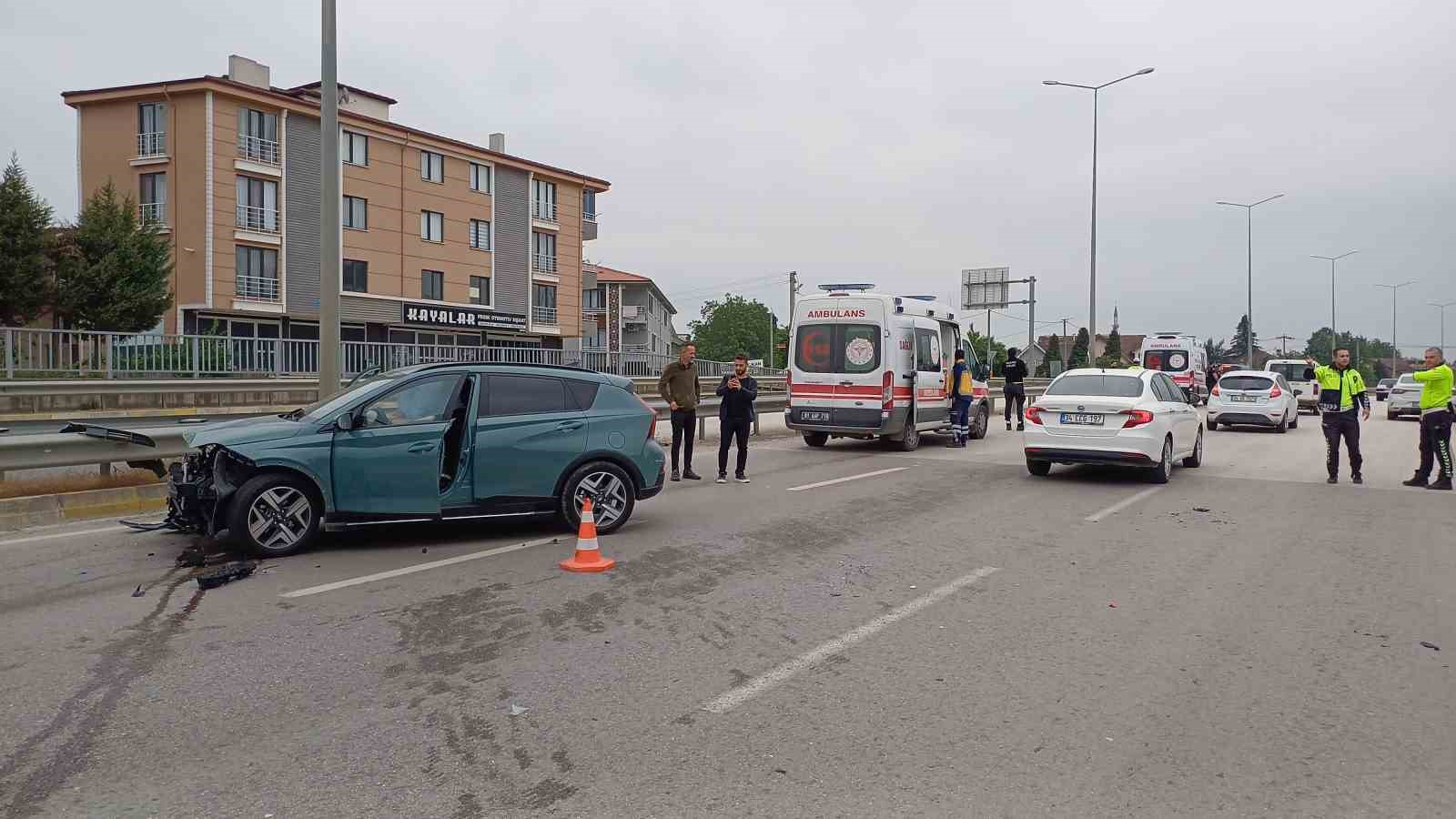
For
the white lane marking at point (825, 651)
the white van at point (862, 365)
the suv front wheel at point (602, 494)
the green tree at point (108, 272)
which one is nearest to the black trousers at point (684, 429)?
the white van at point (862, 365)

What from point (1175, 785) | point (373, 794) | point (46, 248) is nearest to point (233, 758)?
point (373, 794)

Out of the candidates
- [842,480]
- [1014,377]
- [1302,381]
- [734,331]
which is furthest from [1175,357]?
[734,331]

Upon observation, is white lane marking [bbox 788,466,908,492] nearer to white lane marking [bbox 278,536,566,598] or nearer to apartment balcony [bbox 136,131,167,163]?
white lane marking [bbox 278,536,566,598]

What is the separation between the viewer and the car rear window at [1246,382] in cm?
2381

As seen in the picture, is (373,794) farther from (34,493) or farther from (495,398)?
(34,493)

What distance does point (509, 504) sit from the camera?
27.1ft

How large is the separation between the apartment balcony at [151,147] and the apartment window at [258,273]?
4.52 m

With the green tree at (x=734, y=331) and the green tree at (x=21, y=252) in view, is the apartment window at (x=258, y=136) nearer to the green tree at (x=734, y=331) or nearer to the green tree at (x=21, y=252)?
the green tree at (x=21, y=252)

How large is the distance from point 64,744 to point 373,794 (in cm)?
144

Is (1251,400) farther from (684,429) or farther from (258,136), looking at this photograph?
(258,136)

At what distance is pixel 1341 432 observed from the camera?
13234 mm

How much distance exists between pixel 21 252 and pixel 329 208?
88.1ft

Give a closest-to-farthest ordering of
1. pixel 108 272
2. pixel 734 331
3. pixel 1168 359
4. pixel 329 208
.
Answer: pixel 329 208, pixel 108 272, pixel 1168 359, pixel 734 331

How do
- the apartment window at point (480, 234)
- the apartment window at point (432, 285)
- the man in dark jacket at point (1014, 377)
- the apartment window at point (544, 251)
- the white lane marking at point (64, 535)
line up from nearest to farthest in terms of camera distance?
the white lane marking at point (64, 535), the man in dark jacket at point (1014, 377), the apartment window at point (432, 285), the apartment window at point (480, 234), the apartment window at point (544, 251)
